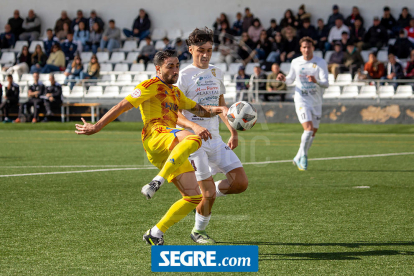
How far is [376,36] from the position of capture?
20688 mm

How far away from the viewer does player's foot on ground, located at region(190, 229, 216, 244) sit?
4.57 metres

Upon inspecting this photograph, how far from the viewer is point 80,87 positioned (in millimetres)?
22594

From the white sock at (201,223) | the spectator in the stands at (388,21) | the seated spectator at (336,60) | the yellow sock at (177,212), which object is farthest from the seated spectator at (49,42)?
the yellow sock at (177,212)

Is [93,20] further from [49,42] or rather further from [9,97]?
[9,97]

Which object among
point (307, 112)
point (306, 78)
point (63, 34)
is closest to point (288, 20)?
point (63, 34)

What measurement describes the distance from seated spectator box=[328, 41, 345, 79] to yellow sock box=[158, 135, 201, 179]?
15879mm

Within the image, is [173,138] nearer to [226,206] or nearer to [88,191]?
[226,206]

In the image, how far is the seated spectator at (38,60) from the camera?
24016mm

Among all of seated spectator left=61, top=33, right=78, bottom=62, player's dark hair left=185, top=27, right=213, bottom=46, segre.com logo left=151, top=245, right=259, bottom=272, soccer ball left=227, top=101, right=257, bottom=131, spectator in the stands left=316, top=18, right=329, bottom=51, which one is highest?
spectator in the stands left=316, top=18, right=329, bottom=51

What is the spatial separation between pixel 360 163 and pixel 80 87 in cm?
1455

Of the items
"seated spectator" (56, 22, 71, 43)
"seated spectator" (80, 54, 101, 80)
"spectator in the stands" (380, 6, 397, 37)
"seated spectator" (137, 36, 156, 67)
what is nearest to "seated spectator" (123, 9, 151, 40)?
"seated spectator" (137, 36, 156, 67)

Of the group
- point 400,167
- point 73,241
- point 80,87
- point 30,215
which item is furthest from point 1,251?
point 80,87

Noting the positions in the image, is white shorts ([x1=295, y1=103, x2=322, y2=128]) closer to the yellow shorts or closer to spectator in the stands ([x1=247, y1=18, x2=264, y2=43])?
the yellow shorts

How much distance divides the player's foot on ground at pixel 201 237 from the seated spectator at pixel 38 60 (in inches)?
818
